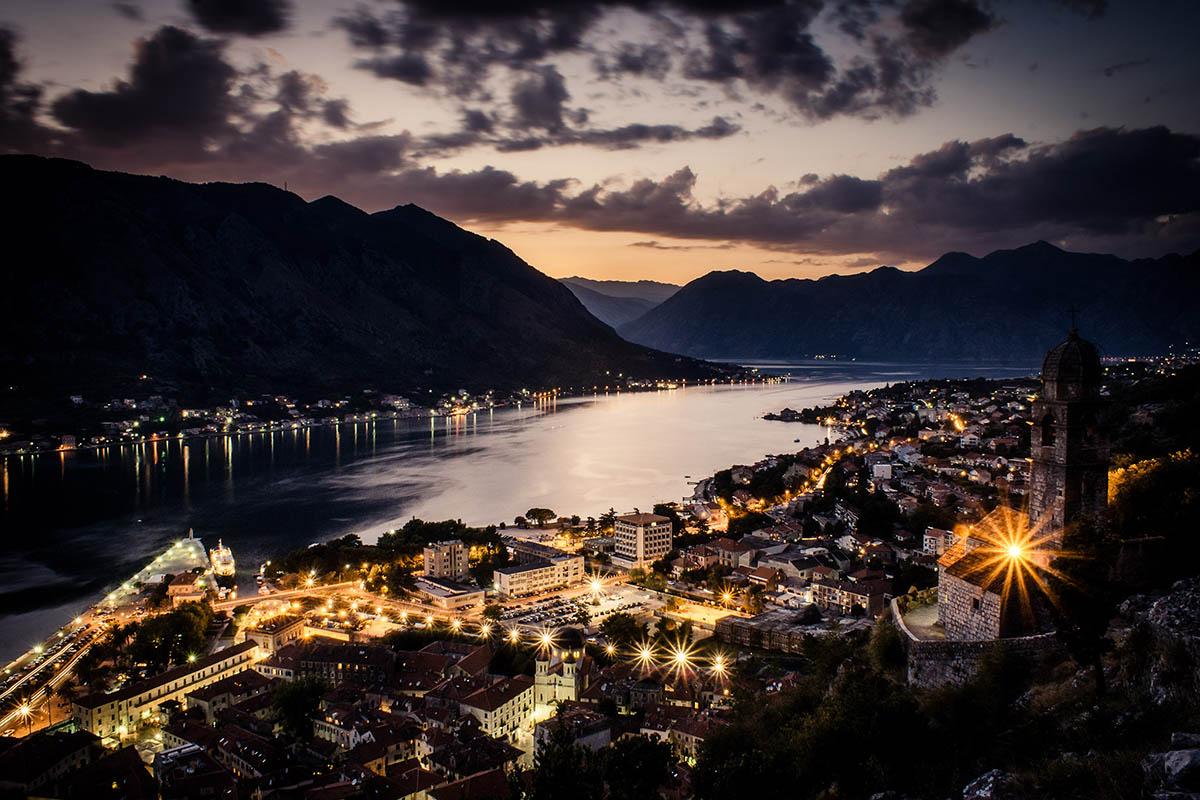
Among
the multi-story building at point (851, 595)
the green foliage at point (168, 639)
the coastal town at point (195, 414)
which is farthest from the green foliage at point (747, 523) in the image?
the coastal town at point (195, 414)

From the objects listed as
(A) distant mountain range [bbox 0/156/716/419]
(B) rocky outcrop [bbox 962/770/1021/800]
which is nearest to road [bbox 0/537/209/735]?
(B) rocky outcrop [bbox 962/770/1021/800]

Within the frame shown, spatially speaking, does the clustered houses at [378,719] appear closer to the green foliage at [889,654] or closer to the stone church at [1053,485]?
the green foliage at [889,654]

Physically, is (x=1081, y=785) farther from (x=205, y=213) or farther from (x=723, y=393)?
(x=205, y=213)

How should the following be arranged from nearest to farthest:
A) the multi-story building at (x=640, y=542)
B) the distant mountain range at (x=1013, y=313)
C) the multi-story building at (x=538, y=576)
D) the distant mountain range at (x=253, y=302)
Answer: the multi-story building at (x=538, y=576)
the multi-story building at (x=640, y=542)
the distant mountain range at (x=253, y=302)
the distant mountain range at (x=1013, y=313)

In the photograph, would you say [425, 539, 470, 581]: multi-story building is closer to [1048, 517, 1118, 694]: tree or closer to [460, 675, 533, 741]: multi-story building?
[460, 675, 533, 741]: multi-story building

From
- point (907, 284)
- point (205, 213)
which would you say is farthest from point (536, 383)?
point (907, 284)
